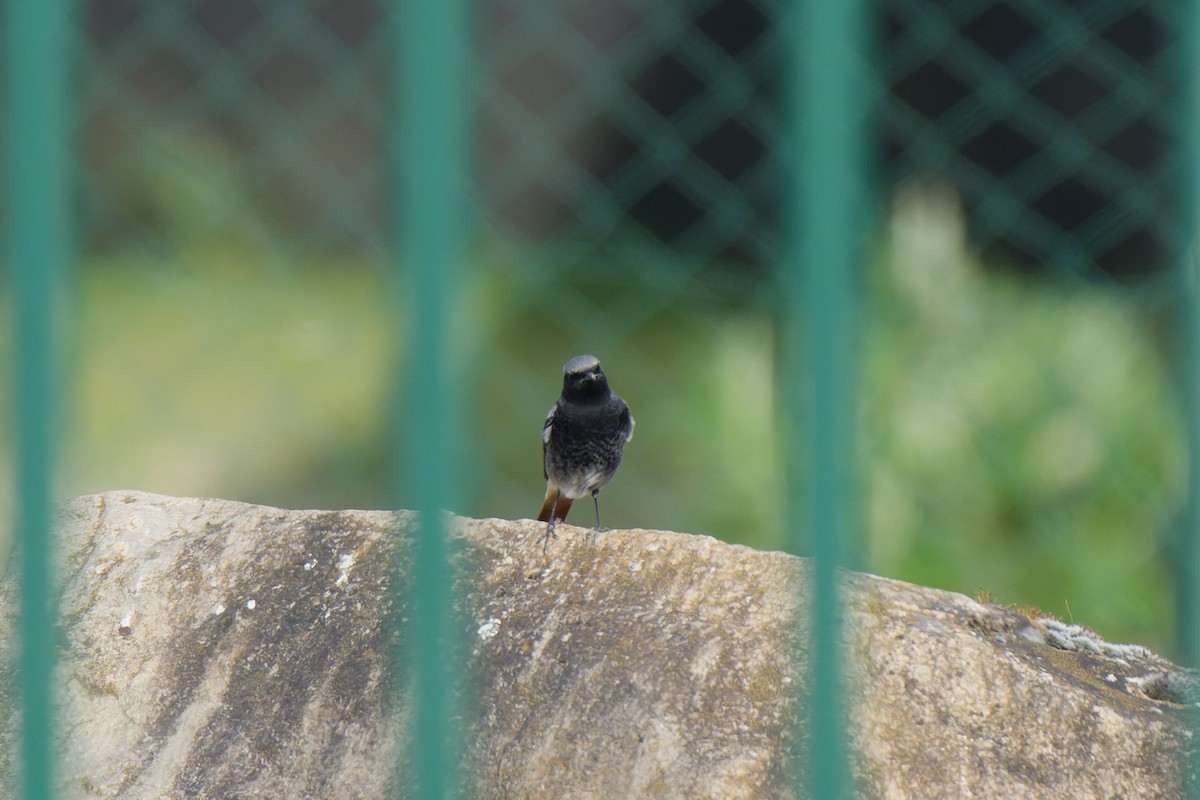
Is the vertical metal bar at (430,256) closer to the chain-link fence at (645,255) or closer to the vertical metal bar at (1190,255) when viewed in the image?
the vertical metal bar at (1190,255)

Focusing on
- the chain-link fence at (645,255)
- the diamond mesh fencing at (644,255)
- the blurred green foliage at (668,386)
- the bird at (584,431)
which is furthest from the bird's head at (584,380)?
the chain-link fence at (645,255)

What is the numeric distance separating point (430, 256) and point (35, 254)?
29cm

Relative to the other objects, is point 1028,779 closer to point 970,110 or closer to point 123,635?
point 123,635

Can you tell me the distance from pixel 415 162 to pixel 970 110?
3683 millimetres

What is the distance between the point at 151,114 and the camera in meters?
4.74

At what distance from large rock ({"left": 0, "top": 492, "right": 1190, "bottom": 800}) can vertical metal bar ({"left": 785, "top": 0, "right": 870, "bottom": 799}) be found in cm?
83

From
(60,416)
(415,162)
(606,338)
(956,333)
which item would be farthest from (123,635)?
(956,333)

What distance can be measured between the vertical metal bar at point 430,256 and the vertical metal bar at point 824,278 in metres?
0.22

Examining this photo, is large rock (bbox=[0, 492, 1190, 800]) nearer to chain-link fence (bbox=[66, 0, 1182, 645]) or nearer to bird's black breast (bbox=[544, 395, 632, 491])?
bird's black breast (bbox=[544, 395, 632, 491])

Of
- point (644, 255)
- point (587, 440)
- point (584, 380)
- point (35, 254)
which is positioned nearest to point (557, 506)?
point (587, 440)

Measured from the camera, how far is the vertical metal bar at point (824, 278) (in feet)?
3.06

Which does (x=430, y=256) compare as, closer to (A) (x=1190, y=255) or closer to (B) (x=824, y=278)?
(B) (x=824, y=278)

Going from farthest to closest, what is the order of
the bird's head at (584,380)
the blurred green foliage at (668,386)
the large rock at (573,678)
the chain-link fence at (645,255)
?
the chain-link fence at (645,255)
the blurred green foliage at (668,386)
the bird's head at (584,380)
the large rock at (573,678)

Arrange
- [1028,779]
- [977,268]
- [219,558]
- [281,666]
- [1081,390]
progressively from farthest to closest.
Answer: [977,268], [1081,390], [219,558], [281,666], [1028,779]
